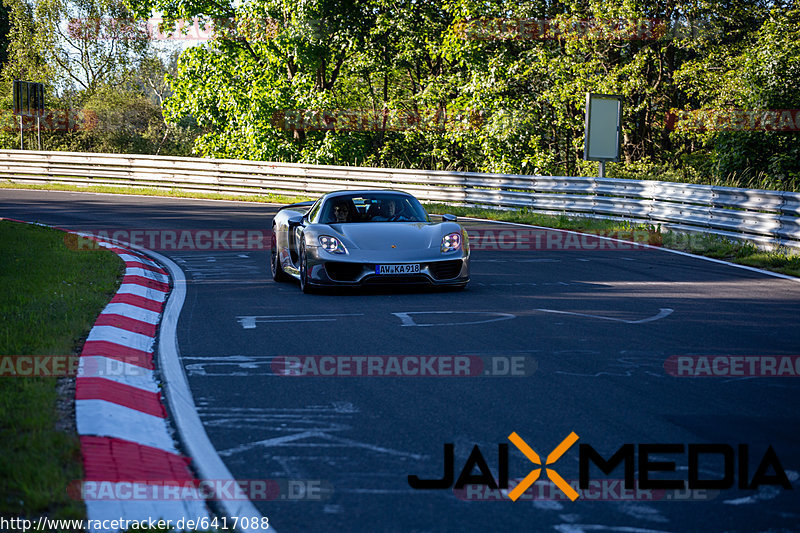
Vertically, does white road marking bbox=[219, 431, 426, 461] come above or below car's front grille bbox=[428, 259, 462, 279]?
below

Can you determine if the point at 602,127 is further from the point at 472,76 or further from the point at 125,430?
the point at 125,430

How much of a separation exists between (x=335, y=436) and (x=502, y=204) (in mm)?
18315

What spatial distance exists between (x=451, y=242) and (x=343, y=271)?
1278 mm

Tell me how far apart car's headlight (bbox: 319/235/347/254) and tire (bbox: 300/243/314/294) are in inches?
9.8

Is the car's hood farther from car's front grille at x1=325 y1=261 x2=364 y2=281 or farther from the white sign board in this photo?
the white sign board

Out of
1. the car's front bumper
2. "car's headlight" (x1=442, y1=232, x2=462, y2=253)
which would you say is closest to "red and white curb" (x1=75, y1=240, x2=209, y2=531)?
the car's front bumper

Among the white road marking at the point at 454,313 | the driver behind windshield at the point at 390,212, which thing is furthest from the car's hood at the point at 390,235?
the white road marking at the point at 454,313

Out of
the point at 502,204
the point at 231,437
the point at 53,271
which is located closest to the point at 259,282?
the point at 53,271

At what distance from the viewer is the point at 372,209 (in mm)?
10922

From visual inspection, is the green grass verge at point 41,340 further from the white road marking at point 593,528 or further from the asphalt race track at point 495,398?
the white road marking at point 593,528

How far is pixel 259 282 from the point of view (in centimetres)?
1124

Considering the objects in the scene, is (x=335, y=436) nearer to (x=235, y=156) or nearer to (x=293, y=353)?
(x=293, y=353)

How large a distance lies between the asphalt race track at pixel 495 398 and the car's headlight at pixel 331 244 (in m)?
0.54

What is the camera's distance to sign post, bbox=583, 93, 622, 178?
21391 mm
